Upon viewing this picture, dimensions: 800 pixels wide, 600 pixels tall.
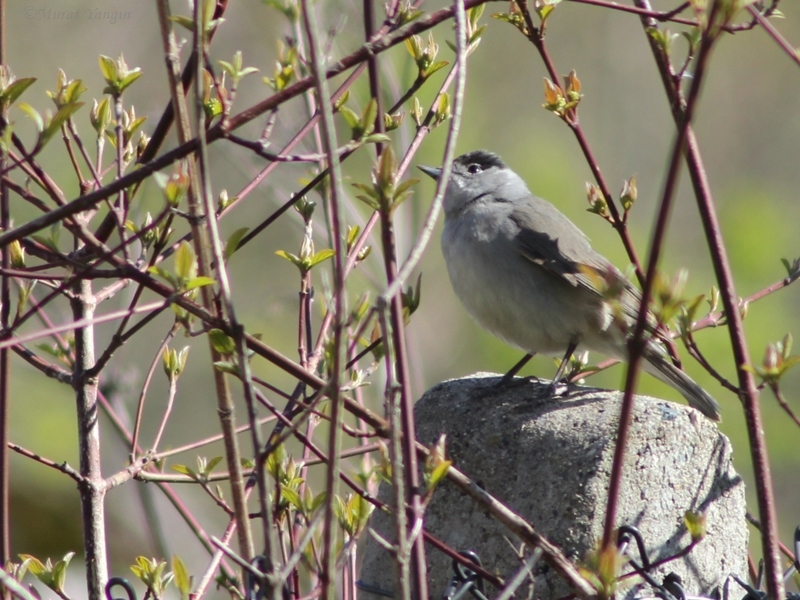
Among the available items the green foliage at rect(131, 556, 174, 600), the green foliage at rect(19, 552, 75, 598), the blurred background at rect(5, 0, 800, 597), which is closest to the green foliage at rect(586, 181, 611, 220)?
the green foliage at rect(131, 556, 174, 600)

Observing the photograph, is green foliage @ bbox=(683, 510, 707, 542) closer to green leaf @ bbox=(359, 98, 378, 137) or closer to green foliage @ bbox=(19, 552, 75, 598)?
green leaf @ bbox=(359, 98, 378, 137)

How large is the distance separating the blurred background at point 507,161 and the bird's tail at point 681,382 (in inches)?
86.7

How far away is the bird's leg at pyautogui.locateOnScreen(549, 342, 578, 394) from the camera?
349 cm

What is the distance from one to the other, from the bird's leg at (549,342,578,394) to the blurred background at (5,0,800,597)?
1846 mm

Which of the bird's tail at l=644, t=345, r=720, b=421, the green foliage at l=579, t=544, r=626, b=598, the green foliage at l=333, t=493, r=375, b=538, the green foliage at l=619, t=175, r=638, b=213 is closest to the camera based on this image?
the green foliage at l=579, t=544, r=626, b=598

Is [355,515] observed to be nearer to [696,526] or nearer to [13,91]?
[696,526]

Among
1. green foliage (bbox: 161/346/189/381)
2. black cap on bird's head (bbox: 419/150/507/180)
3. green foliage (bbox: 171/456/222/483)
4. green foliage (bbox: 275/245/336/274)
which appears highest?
black cap on bird's head (bbox: 419/150/507/180)

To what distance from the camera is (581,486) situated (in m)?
2.76

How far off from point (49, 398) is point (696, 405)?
6027mm

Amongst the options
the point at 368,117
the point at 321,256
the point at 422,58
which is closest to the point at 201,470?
the point at 321,256

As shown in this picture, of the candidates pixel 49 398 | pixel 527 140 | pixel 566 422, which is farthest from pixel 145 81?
pixel 566 422

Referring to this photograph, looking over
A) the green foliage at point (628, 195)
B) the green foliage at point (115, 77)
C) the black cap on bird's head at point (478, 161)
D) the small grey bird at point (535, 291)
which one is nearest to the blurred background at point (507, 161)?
the black cap on bird's head at point (478, 161)

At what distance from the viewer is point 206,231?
75.5 inches

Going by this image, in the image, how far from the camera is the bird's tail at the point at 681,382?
4277mm
